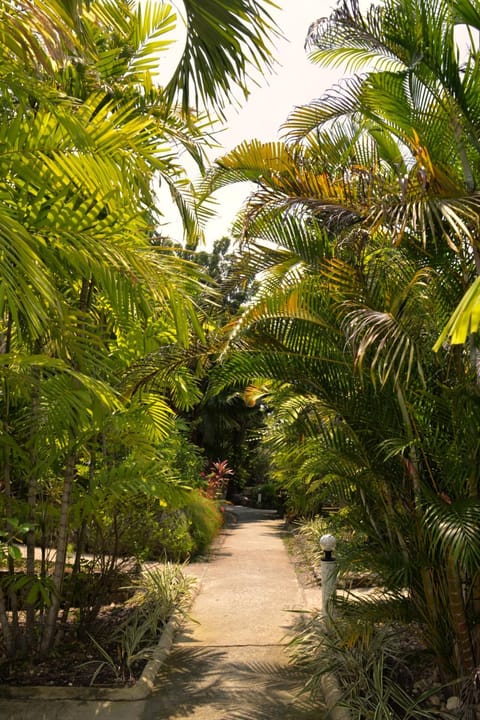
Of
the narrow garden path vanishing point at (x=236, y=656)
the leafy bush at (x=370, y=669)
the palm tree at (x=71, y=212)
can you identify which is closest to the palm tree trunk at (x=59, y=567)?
the palm tree at (x=71, y=212)

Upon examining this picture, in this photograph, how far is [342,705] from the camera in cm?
411

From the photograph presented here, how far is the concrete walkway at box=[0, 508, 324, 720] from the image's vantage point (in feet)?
14.4

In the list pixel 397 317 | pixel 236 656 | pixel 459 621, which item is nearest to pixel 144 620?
pixel 236 656

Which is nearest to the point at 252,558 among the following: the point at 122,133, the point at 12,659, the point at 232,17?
the point at 12,659

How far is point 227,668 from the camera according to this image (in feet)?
17.8

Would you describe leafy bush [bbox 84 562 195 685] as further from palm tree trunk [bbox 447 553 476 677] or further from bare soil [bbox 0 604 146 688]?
palm tree trunk [bbox 447 553 476 677]

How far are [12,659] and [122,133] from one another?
390 centimetres

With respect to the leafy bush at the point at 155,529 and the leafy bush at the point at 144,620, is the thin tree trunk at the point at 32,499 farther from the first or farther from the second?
the leafy bush at the point at 155,529

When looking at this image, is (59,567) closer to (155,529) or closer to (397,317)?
(397,317)

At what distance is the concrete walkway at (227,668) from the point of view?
4.40 meters

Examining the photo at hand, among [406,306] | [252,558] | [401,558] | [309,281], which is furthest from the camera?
[252,558]

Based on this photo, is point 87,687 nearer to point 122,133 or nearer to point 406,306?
point 406,306

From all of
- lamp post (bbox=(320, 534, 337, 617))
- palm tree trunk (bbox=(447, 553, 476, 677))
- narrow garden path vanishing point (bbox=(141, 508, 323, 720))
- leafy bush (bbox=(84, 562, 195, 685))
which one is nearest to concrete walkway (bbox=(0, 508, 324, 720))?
narrow garden path vanishing point (bbox=(141, 508, 323, 720))

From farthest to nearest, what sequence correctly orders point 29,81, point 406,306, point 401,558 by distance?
point 401,558
point 406,306
point 29,81
